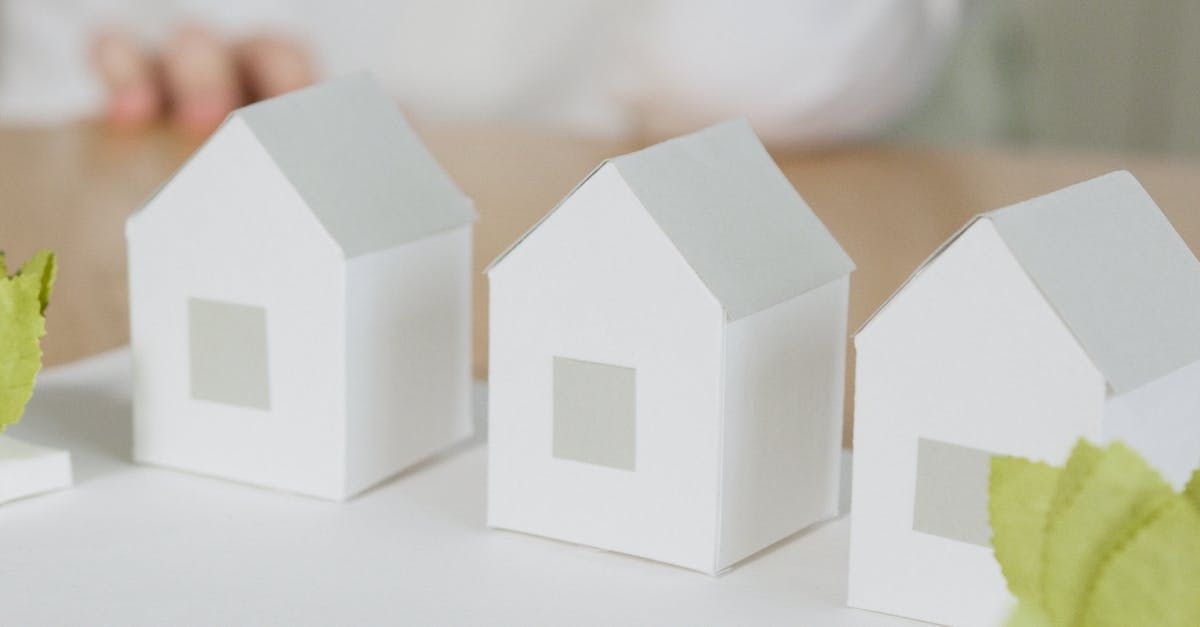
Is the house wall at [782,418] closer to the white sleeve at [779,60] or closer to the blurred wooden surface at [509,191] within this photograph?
the blurred wooden surface at [509,191]

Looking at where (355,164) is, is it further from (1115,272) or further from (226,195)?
(1115,272)

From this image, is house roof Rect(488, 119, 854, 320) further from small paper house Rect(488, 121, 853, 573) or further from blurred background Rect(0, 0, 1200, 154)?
blurred background Rect(0, 0, 1200, 154)

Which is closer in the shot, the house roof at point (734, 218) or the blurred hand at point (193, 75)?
the house roof at point (734, 218)

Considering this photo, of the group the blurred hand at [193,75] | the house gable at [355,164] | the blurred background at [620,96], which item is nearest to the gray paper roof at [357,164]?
the house gable at [355,164]

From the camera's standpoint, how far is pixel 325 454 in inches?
26.1

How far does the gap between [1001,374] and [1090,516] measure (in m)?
0.15

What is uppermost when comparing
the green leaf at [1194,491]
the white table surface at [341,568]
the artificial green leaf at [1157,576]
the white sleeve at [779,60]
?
the white sleeve at [779,60]

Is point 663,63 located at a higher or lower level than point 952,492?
higher

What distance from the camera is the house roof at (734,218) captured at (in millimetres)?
575

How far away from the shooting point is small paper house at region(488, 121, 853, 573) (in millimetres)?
575

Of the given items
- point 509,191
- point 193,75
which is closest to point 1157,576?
point 509,191

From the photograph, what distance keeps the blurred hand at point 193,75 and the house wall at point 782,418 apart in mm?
1193

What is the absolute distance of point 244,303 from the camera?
670mm

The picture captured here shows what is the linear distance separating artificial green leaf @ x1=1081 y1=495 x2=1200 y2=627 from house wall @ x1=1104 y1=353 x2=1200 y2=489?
0.44 ft
